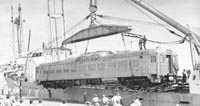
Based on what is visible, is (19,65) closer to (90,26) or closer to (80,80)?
(80,80)

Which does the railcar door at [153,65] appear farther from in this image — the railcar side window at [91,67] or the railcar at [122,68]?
the railcar side window at [91,67]

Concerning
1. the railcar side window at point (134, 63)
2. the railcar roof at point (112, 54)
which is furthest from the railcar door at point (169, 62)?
the railcar side window at point (134, 63)

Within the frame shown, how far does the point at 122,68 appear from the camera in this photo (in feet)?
77.9

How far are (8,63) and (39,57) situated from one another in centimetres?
1376

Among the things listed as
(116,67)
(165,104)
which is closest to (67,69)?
(116,67)

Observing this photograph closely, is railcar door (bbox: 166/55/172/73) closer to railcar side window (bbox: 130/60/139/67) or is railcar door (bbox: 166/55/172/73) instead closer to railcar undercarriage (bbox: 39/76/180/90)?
railcar undercarriage (bbox: 39/76/180/90)

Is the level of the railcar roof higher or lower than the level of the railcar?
higher

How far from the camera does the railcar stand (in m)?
22.2

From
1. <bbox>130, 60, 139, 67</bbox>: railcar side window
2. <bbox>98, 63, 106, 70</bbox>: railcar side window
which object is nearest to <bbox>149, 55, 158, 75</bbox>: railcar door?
<bbox>130, 60, 139, 67</bbox>: railcar side window

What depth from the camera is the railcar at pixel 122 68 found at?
2223 cm

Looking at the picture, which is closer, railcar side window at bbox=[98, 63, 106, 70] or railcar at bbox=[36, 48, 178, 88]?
railcar at bbox=[36, 48, 178, 88]

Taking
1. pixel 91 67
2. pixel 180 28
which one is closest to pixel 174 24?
pixel 180 28

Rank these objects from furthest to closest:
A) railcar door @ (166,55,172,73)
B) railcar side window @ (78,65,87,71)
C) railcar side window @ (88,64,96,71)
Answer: railcar side window @ (78,65,87,71)
railcar side window @ (88,64,96,71)
railcar door @ (166,55,172,73)

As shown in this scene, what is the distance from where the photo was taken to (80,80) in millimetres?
28297
